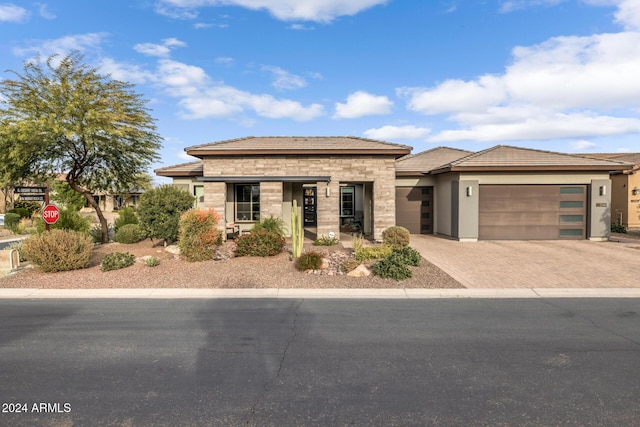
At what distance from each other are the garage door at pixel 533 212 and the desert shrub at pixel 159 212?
44.5 feet

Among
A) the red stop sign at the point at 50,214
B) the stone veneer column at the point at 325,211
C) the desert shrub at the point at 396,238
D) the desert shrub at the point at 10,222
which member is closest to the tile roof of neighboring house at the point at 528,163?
the desert shrub at the point at 396,238

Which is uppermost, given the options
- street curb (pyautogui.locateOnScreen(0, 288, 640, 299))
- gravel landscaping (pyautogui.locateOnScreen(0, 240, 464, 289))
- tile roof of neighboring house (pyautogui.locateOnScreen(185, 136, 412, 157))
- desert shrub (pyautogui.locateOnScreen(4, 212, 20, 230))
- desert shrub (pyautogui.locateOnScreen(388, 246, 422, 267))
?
tile roof of neighboring house (pyautogui.locateOnScreen(185, 136, 412, 157))

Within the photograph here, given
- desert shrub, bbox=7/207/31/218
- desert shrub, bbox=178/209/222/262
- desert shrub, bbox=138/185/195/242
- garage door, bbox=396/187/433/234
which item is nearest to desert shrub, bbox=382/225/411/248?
garage door, bbox=396/187/433/234

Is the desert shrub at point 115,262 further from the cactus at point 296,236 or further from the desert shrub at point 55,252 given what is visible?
the cactus at point 296,236

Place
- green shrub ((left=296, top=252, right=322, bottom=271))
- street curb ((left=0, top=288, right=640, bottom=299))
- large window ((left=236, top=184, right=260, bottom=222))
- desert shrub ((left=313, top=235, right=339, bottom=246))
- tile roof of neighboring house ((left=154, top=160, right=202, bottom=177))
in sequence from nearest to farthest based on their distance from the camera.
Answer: street curb ((left=0, top=288, right=640, bottom=299)) < green shrub ((left=296, top=252, right=322, bottom=271)) < desert shrub ((left=313, top=235, right=339, bottom=246)) < large window ((left=236, top=184, right=260, bottom=222)) < tile roof of neighboring house ((left=154, top=160, right=202, bottom=177))

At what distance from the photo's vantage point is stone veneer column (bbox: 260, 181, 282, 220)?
1712 cm

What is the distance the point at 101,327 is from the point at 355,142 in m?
14.1

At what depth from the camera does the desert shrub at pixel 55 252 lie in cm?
1060

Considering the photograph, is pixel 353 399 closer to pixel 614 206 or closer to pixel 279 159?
pixel 279 159

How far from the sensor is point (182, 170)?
20500mm

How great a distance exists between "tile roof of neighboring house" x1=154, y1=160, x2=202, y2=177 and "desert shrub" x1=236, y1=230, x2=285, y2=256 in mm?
8864

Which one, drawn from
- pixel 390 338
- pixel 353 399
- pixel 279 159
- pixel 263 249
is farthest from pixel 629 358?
pixel 279 159

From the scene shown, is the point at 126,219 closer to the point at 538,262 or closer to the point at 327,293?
the point at 327,293

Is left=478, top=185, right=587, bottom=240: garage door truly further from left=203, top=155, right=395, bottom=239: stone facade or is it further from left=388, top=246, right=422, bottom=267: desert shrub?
left=388, top=246, right=422, bottom=267: desert shrub
